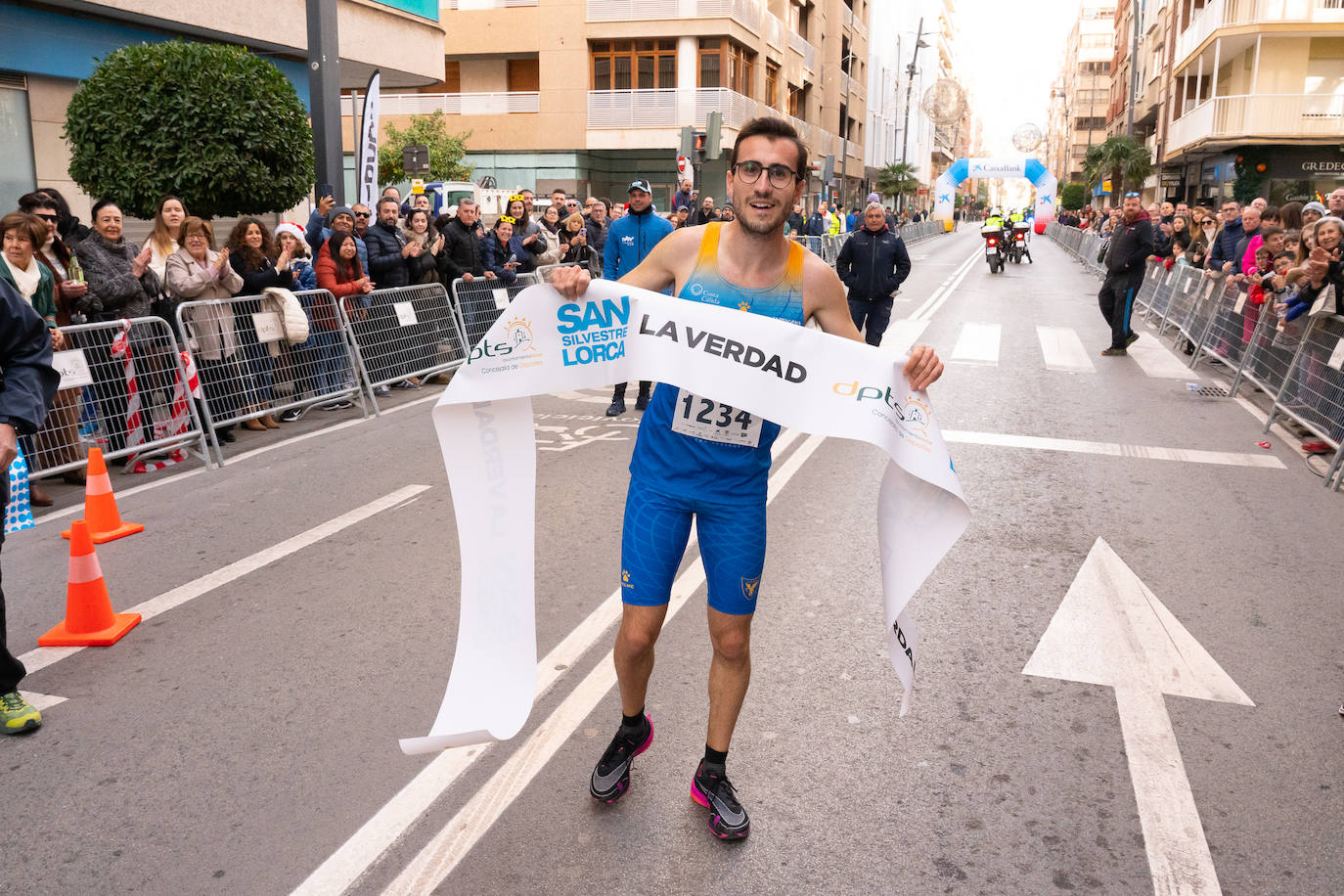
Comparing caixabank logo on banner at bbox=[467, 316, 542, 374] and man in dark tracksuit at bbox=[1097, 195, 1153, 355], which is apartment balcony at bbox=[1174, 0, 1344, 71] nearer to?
man in dark tracksuit at bbox=[1097, 195, 1153, 355]

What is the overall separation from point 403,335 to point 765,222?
29.1ft

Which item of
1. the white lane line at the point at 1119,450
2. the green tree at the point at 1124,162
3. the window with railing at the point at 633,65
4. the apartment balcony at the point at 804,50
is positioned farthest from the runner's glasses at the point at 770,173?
the apartment balcony at the point at 804,50

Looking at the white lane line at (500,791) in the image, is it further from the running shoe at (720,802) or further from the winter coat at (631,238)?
the winter coat at (631,238)

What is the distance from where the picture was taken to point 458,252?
12906 mm

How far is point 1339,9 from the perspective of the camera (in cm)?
3155

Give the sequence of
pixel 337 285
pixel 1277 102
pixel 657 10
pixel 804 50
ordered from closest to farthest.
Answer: pixel 337 285 → pixel 1277 102 → pixel 657 10 → pixel 804 50

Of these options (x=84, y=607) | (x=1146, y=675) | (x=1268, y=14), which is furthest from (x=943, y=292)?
(x=84, y=607)

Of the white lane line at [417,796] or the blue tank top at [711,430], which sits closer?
the white lane line at [417,796]

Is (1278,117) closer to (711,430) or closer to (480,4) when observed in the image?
(480,4)

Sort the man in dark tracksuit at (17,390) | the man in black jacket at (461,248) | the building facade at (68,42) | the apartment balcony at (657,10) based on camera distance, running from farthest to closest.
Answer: the apartment balcony at (657,10)
the building facade at (68,42)
the man in black jacket at (461,248)
the man in dark tracksuit at (17,390)

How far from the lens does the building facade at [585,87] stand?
39.5 m

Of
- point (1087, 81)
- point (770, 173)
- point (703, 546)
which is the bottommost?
point (703, 546)

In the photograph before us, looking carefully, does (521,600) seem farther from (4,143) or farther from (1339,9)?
(1339,9)

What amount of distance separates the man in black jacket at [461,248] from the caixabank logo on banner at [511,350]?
9.44 meters
